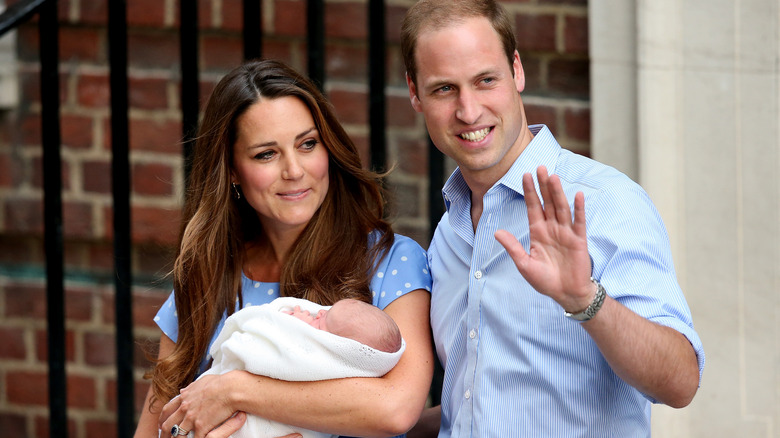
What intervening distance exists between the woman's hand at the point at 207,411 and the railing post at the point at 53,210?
59 centimetres

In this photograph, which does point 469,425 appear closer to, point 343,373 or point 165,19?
point 343,373

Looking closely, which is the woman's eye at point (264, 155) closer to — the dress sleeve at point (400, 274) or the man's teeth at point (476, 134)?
the dress sleeve at point (400, 274)

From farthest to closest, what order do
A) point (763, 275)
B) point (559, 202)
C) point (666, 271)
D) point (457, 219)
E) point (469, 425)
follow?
point (763, 275), point (457, 219), point (469, 425), point (666, 271), point (559, 202)

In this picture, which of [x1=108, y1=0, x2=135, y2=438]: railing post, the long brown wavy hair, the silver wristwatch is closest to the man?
the silver wristwatch

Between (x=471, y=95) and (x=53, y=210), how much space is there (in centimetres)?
126

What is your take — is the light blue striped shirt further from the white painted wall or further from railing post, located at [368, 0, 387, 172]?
the white painted wall

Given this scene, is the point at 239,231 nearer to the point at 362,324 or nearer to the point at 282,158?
the point at 282,158

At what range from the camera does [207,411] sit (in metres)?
2.00

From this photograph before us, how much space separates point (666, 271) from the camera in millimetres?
1697

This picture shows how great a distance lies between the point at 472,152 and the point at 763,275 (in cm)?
106

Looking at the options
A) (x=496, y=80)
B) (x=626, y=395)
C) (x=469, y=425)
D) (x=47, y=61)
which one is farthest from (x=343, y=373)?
(x=47, y=61)

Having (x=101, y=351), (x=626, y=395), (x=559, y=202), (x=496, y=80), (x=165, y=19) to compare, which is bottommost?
(x=101, y=351)

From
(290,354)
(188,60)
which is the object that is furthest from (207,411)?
(188,60)

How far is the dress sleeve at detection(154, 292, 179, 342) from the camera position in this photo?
A: 7.74 ft
